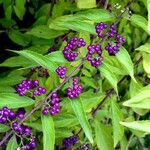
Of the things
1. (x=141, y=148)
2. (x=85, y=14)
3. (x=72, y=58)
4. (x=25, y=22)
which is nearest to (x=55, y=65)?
(x=72, y=58)

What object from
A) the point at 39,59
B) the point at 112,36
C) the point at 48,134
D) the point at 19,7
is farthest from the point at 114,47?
the point at 19,7

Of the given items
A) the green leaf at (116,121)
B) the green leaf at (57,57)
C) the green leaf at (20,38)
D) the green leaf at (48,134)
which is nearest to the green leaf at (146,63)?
the green leaf at (116,121)

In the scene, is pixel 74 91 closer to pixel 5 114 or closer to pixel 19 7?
pixel 5 114

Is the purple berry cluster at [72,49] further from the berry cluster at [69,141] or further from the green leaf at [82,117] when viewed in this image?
the berry cluster at [69,141]

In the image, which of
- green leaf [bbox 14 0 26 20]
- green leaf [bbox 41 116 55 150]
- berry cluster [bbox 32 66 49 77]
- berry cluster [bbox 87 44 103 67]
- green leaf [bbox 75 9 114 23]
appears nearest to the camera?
green leaf [bbox 41 116 55 150]

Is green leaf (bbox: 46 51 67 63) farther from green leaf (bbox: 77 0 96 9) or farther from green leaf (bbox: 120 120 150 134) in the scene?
green leaf (bbox: 77 0 96 9)

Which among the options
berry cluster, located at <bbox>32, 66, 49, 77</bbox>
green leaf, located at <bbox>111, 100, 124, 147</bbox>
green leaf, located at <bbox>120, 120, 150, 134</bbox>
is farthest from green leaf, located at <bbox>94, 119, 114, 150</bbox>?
green leaf, located at <bbox>120, 120, 150, 134</bbox>
